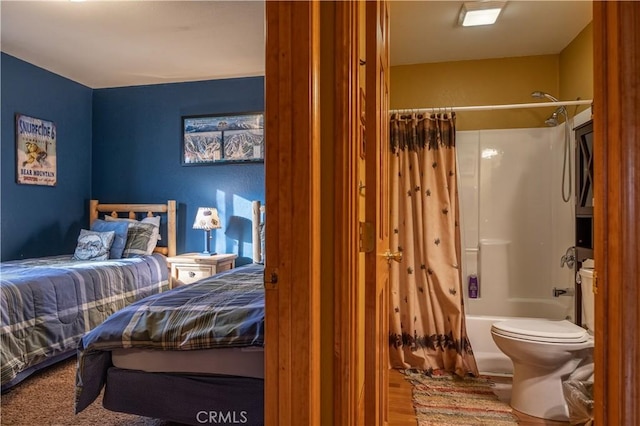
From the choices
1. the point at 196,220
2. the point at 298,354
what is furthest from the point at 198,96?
the point at 298,354

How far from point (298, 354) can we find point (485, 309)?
2.63 m

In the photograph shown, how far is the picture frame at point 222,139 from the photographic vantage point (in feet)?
12.3

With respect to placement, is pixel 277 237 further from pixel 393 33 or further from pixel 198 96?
pixel 198 96

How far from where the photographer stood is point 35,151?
11.6 feet

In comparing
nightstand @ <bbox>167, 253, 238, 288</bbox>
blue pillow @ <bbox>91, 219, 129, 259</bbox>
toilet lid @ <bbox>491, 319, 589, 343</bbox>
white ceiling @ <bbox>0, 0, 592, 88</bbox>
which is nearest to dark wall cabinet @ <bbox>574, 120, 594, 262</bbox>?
toilet lid @ <bbox>491, 319, 589, 343</bbox>

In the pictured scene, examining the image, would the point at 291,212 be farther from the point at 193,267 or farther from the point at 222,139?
the point at 222,139

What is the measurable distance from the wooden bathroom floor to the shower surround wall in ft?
2.46

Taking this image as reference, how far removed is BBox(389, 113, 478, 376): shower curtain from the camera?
2.61 meters

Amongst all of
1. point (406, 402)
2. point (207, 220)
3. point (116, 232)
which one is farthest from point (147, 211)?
point (406, 402)

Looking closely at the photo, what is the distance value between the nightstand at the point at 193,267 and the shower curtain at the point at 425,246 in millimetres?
1681

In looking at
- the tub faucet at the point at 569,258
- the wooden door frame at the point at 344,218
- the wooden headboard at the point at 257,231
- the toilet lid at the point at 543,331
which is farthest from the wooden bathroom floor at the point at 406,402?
the wooden headboard at the point at 257,231

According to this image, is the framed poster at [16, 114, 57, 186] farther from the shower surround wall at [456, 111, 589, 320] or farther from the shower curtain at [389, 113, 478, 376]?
the shower surround wall at [456, 111, 589, 320]

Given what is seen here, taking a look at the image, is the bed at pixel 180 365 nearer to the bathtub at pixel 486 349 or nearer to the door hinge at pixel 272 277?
the door hinge at pixel 272 277

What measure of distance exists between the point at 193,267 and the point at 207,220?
47 cm
